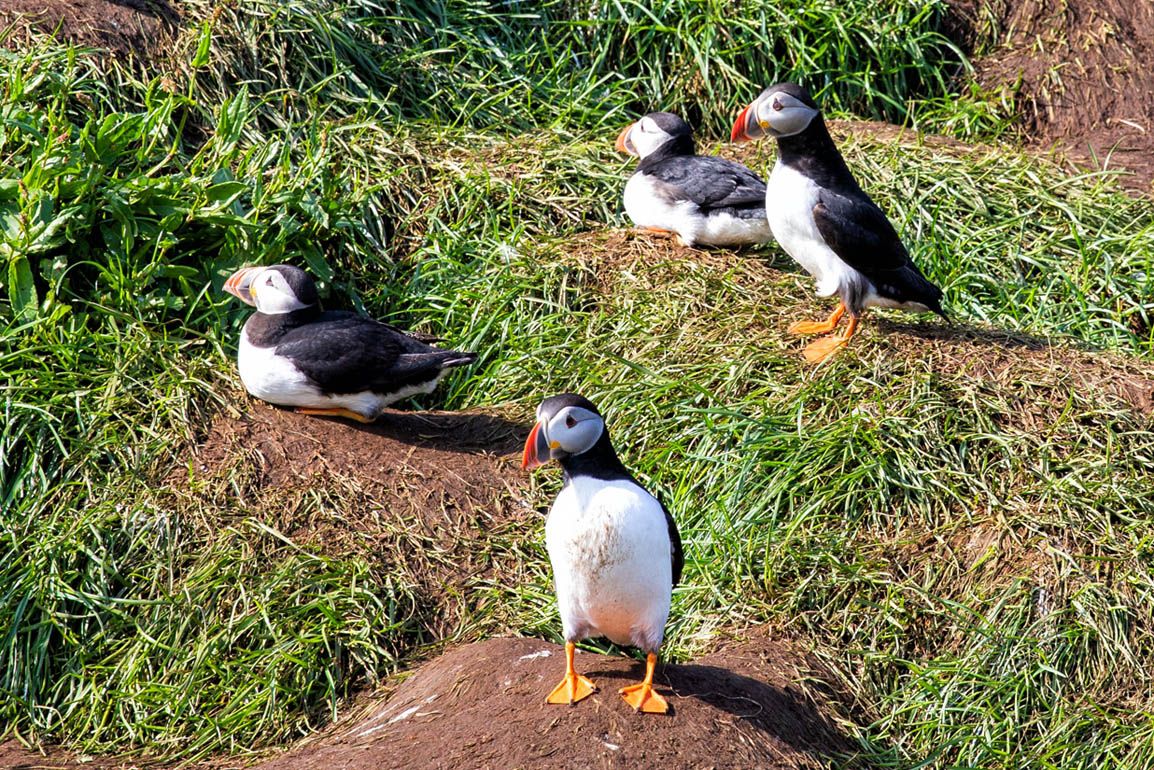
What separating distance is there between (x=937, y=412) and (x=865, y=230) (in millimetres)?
765

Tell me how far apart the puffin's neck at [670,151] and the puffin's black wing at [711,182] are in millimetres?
44

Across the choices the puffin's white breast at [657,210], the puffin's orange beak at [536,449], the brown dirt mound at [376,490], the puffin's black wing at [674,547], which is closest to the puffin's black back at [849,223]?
the puffin's white breast at [657,210]

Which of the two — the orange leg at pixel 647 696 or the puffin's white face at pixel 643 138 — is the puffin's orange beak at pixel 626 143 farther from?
the orange leg at pixel 647 696

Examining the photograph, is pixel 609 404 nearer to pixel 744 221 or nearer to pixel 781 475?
pixel 781 475

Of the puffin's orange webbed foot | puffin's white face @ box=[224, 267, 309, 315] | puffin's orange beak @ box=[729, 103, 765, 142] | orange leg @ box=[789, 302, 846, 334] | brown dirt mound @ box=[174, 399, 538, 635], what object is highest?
puffin's orange beak @ box=[729, 103, 765, 142]

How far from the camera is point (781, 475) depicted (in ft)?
16.3

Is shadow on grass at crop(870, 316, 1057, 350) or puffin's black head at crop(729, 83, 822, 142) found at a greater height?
puffin's black head at crop(729, 83, 822, 142)

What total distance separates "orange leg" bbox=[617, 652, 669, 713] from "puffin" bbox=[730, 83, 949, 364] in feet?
6.37

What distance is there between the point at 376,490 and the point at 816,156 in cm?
213

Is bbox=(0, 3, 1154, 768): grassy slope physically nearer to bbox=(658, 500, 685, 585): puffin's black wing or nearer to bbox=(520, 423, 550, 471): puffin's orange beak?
bbox=(658, 500, 685, 585): puffin's black wing

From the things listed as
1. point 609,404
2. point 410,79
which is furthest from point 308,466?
point 410,79

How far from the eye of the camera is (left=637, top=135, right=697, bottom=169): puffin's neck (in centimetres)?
643

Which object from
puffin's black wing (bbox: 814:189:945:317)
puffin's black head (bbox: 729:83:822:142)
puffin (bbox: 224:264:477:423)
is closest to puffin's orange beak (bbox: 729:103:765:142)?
puffin's black head (bbox: 729:83:822:142)

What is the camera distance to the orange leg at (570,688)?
152 inches
